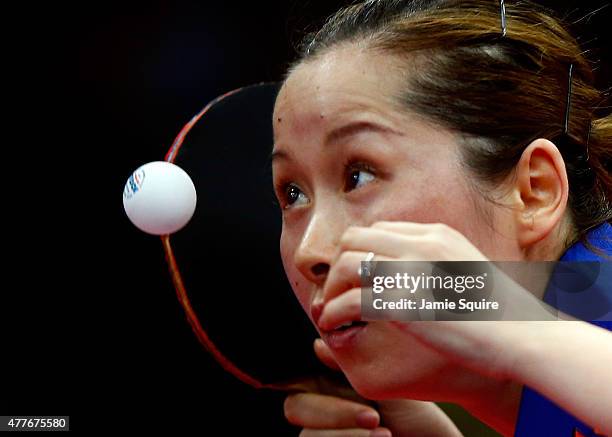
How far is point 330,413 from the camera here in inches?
40.6

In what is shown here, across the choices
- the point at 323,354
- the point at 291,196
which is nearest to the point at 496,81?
the point at 291,196

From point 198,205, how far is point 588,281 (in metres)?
0.52

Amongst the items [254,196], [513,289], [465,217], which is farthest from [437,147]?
[254,196]

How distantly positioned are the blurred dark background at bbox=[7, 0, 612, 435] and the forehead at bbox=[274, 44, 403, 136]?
34 centimetres

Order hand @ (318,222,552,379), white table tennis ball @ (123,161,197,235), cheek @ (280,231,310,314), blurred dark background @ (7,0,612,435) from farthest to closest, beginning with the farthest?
blurred dark background @ (7,0,612,435) < white table tennis ball @ (123,161,197,235) < cheek @ (280,231,310,314) < hand @ (318,222,552,379)

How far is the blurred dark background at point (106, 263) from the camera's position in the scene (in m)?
1.21

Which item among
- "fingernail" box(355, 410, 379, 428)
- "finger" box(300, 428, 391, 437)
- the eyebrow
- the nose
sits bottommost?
"finger" box(300, 428, 391, 437)

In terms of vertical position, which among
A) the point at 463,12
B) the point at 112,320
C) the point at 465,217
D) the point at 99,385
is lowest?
the point at 99,385

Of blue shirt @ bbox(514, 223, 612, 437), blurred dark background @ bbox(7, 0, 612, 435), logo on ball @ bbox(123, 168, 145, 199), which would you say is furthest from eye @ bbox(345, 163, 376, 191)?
blurred dark background @ bbox(7, 0, 612, 435)

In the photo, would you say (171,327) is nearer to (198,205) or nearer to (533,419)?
(198,205)

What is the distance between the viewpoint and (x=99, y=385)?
1216mm

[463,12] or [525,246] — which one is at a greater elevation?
[463,12]

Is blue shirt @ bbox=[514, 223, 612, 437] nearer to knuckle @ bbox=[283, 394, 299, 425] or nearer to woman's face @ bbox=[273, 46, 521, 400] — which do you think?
woman's face @ bbox=[273, 46, 521, 400]

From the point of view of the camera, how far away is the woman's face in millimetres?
757
